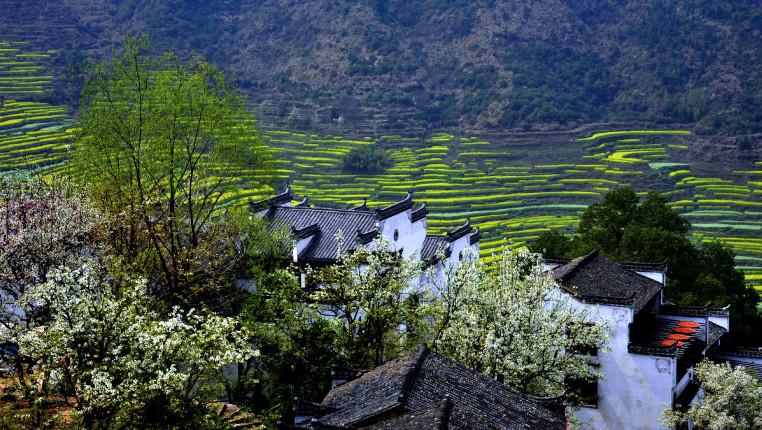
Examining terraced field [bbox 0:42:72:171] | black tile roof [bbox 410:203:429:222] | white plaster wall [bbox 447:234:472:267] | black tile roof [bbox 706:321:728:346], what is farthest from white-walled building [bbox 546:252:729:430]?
terraced field [bbox 0:42:72:171]

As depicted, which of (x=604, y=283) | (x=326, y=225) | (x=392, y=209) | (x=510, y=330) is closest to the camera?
(x=510, y=330)

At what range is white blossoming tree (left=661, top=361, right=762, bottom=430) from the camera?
33719 millimetres

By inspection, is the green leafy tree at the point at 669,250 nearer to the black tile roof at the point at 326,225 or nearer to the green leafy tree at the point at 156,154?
the black tile roof at the point at 326,225

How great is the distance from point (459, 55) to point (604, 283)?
8519 cm

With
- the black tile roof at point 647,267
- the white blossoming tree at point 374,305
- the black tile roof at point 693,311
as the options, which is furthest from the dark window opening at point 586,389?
the black tile roof at point 647,267

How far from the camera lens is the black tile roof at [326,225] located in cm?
3898

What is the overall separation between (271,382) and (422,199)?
55973mm

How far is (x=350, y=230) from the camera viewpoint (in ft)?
133

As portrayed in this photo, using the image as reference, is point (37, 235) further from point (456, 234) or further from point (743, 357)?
point (743, 357)

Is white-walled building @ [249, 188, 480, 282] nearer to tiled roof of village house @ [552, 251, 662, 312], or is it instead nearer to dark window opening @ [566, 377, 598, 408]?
tiled roof of village house @ [552, 251, 662, 312]

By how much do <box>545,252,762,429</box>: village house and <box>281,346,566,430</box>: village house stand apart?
459 inches

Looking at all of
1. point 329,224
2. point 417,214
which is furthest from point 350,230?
point 417,214

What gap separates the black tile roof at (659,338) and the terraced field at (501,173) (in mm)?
30883

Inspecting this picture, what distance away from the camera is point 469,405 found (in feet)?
74.9
